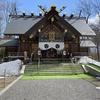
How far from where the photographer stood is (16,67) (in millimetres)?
17156

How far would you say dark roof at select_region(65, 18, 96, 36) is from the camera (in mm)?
25259

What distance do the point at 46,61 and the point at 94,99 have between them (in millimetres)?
15358

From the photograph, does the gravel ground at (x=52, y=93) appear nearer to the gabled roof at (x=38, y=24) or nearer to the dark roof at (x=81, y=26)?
the gabled roof at (x=38, y=24)

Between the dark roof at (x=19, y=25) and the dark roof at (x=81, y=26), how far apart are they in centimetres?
571

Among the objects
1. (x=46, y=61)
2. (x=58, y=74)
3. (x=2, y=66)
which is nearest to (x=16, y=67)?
(x=2, y=66)

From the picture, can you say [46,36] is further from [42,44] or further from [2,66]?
[2,66]

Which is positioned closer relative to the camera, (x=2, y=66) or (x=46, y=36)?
(x=2, y=66)

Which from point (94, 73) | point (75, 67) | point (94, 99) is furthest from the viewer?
point (75, 67)

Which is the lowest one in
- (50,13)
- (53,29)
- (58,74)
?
(58,74)

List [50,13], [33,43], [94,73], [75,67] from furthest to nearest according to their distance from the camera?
[33,43], [50,13], [75,67], [94,73]

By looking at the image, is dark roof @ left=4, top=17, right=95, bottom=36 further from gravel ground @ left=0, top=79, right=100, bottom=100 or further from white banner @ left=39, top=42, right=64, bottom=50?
gravel ground @ left=0, top=79, right=100, bottom=100

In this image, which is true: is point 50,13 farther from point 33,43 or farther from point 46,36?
point 33,43

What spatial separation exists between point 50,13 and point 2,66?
310 inches

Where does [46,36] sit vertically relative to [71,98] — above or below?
above
